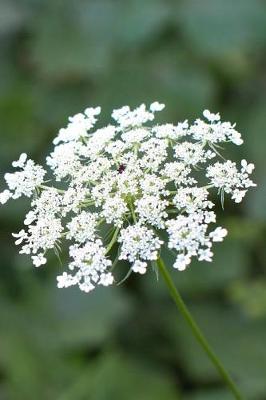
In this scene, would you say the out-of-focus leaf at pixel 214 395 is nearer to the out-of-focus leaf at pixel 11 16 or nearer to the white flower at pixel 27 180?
the white flower at pixel 27 180

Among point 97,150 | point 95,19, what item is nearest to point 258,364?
point 97,150

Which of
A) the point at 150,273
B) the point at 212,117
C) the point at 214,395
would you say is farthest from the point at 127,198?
the point at 150,273

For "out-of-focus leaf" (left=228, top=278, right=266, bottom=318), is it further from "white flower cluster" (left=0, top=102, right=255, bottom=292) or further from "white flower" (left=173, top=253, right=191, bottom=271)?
"white flower" (left=173, top=253, right=191, bottom=271)

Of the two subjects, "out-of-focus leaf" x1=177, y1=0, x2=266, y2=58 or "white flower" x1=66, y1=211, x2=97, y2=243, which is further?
"out-of-focus leaf" x1=177, y1=0, x2=266, y2=58

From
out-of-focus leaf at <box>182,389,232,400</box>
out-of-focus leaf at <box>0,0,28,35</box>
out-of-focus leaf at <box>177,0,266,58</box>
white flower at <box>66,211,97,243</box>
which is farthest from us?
out-of-focus leaf at <box>0,0,28,35</box>

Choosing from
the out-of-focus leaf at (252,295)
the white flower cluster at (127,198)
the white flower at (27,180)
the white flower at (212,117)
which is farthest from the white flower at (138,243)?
the out-of-focus leaf at (252,295)

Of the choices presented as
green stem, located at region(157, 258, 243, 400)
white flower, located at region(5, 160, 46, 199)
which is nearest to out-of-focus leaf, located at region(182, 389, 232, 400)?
green stem, located at region(157, 258, 243, 400)
